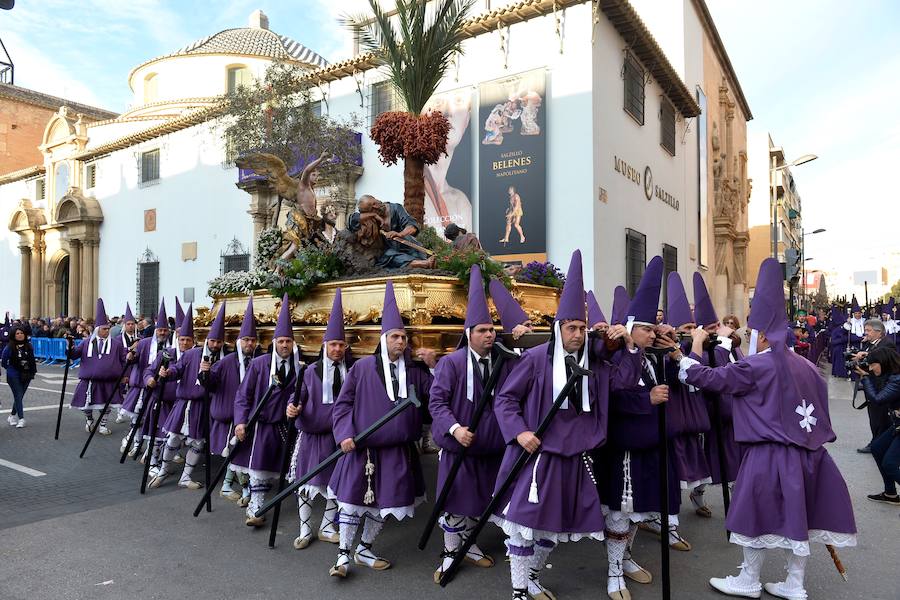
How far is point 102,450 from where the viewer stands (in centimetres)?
841

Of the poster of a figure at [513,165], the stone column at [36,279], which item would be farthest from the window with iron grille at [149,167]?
the poster of a figure at [513,165]

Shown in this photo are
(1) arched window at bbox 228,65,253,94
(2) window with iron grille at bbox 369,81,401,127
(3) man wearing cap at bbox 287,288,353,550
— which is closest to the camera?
(3) man wearing cap at bbox 287,288,353,550

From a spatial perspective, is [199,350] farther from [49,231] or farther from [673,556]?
[49,231]

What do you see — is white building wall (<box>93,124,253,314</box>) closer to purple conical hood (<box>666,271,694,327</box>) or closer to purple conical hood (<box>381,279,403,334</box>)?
purple conical hood (<box>381,279,403,334</box>)

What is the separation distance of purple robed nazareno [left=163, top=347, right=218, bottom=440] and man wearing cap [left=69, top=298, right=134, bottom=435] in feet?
9.22

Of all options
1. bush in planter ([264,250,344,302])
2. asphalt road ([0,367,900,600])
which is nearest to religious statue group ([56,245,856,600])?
asphalt road ([0,367,900,600])

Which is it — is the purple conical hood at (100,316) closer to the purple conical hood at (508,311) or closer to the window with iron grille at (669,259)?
the purple conical hood at (508,311)

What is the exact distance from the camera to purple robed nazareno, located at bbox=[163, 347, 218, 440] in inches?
261

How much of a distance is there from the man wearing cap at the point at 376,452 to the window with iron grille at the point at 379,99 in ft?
39.2

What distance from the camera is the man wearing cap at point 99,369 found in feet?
30.3

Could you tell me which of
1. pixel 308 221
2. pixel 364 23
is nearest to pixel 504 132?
pixel 364 23

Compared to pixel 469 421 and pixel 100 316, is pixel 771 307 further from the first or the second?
pixel 100 316

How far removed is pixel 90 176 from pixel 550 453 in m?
27.3

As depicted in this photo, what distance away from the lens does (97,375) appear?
9227 millimetres
